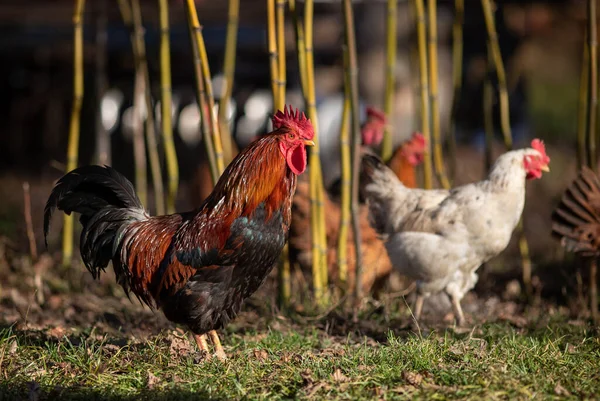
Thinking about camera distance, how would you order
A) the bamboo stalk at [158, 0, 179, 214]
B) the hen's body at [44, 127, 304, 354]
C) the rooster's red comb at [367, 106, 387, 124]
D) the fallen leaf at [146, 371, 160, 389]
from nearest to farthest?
1. the fallen leaf at [146, 371, 160, 389]
2. the hen's body at [44, 127, 304, 354]
3. the bamboo stalk at [158, 0, 179, 214]
4. the rooster's red comb at [367, 106, 387, 124]

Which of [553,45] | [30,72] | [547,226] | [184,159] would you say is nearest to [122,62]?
[30,72]

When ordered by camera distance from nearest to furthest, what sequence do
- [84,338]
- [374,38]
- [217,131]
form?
[84,338]
[217,131]
[374,38]

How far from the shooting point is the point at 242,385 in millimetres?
3529

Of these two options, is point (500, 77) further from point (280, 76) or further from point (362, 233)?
point (280, 76)

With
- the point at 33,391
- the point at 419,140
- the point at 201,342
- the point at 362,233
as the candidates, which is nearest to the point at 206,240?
the point at 201,342

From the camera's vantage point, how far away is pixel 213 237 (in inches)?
155

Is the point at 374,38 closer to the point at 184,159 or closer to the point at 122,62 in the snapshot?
the point at 184,159

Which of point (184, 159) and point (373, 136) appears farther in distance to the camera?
point (184, 159)

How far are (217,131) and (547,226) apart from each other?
15.2 ft

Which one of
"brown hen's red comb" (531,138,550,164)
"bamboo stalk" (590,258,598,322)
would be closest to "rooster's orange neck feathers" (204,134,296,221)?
"brown hen's red comb" (531,138,550,164)

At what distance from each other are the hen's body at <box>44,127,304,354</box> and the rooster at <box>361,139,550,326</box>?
1287 millimetres

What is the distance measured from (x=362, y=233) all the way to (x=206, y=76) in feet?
5.82

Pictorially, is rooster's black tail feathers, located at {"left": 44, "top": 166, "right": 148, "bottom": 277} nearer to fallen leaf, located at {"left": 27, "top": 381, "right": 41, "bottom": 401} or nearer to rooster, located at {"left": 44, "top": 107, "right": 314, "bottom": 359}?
rooster, located at {"left": 44, "top": 107, "right": 314, "bottom": 359}

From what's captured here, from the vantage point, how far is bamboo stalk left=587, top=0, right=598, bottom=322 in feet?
16.8
